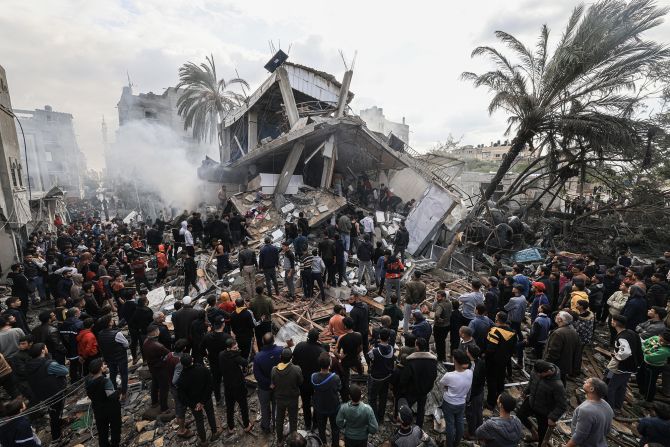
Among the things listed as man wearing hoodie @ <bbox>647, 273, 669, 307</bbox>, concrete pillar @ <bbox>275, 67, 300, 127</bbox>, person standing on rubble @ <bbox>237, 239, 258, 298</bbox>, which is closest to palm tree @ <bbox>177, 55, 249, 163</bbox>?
concrete pillar @ <bbox>275, 67, 300, 127</bbox>

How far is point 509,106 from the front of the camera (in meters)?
13.8

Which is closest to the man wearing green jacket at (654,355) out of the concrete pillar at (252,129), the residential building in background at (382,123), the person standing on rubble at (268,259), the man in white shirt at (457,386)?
the man in white shirt at (457,386)

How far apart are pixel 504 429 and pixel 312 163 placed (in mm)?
17065

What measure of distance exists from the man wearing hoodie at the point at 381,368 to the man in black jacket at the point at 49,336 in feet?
17.9

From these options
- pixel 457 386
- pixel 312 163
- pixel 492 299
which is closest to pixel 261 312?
pixel 457 386

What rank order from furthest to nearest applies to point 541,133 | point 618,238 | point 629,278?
point 541,133 → point 618,238 → point 629,278

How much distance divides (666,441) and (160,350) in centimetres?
636

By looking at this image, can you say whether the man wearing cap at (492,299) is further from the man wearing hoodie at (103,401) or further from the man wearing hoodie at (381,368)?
the man wearing hoodie at (103,401)

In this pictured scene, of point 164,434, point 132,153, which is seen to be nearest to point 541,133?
point 164,434

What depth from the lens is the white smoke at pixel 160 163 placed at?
22.7 meters

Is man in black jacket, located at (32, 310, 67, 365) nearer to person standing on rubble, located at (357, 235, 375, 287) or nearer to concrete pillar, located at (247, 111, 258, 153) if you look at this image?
person standing on rubble, located at (357, 235, 375, 287)

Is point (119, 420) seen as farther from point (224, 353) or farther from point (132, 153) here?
point (132, 153)

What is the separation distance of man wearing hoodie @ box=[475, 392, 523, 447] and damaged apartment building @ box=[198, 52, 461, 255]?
31.8ft

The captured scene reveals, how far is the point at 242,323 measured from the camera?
18.4 feet
